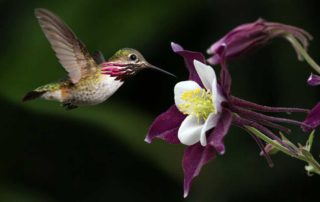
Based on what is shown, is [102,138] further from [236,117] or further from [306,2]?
[236,117]

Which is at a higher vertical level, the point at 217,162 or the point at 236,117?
the point at 236,117

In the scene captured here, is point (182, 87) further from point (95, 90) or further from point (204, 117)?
point (95, 90)

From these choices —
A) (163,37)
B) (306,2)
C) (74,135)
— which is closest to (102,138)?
(74,135)

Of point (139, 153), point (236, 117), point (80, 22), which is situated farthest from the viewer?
point (139, 153)

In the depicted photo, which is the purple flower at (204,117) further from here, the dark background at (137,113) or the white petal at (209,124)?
the dark background at (137,113)

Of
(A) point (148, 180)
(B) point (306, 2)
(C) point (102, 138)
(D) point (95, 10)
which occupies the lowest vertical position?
(A) point (148, 180)

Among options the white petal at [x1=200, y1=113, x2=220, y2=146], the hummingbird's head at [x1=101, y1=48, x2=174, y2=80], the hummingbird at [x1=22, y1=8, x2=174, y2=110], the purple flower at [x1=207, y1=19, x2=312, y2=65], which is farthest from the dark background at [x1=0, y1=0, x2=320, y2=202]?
the white petal at [x1=200, y1=113, x2=220, y2=146]

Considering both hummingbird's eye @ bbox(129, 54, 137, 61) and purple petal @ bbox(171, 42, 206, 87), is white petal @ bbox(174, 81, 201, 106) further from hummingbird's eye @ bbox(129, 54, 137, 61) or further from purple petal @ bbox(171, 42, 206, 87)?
hummingbird's eye @ bbox(129, 54, 137, 61)
